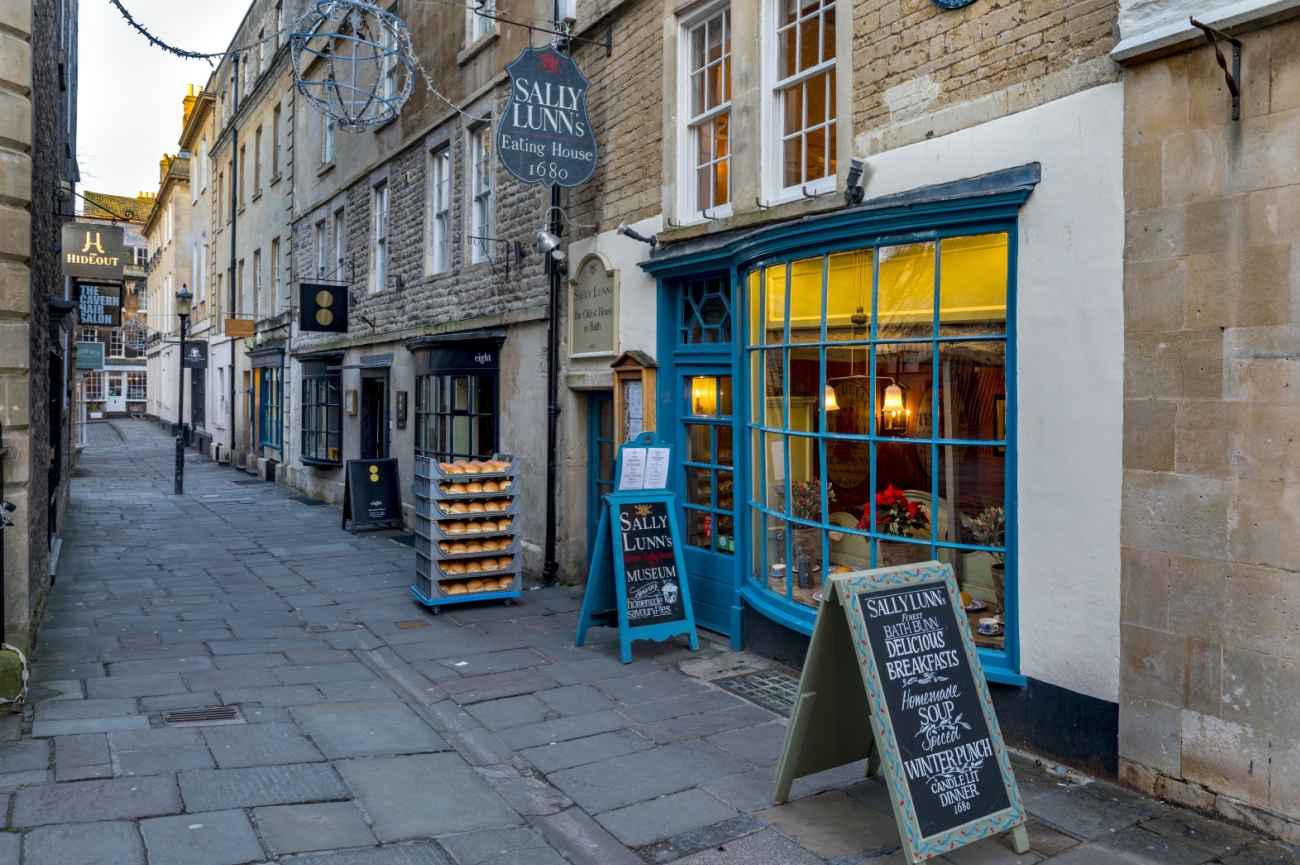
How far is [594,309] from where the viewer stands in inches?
378

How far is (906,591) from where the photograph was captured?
4.41 metres

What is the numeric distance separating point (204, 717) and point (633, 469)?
3446mm

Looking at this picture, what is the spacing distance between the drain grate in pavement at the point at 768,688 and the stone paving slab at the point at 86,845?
3.61 m

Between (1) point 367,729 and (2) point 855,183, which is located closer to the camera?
(1) point 367,729

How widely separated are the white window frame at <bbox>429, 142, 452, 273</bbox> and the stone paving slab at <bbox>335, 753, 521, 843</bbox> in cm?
925

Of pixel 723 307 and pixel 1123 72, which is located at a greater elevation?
pixel 1123 72

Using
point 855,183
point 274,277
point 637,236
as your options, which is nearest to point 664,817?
point 855,183

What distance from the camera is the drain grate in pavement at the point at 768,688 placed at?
246 inches

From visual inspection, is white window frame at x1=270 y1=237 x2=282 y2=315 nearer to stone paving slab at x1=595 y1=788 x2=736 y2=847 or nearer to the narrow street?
the narrow street

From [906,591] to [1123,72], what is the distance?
281 cm

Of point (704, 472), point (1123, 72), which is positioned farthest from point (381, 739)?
point (1123, 72)

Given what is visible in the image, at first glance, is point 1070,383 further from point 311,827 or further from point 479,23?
point 479,23

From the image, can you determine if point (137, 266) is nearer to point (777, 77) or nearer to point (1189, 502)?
point (777, 77)

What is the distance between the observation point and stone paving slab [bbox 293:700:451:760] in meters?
5.44
